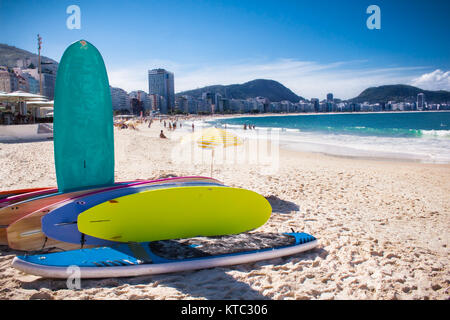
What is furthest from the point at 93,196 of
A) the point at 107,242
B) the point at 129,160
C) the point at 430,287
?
the point at 129,160

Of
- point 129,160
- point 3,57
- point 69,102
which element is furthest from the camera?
point 3,57

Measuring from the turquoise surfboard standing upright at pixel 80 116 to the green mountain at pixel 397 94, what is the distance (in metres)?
169

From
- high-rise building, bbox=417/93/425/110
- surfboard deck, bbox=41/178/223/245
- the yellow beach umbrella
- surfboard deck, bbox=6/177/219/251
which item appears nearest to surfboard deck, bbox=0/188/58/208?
surfboard deck, bbox=6/177/219/251

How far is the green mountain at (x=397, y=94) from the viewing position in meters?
134

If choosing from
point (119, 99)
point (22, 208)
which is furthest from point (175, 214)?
point (119, 99)

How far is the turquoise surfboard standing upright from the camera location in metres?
3.29

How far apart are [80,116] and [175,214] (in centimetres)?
172

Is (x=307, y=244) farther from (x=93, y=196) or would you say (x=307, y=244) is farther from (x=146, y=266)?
(x=93, y=196)

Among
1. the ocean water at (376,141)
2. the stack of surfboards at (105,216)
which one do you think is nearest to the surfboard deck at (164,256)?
the stack of surfboards at (105,216)

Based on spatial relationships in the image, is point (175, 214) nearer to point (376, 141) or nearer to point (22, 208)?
point (22, 208)

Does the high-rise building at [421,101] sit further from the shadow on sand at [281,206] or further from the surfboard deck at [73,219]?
the surfboard deck at [73,219]
